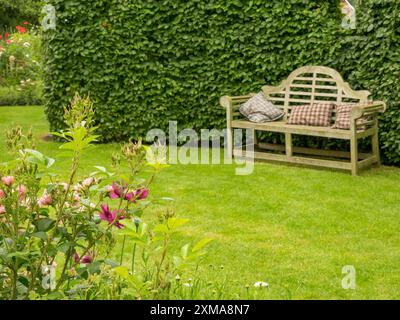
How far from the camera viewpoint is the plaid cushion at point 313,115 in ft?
26.4

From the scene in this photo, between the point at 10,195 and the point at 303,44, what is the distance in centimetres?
643

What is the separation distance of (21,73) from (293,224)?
367 inches

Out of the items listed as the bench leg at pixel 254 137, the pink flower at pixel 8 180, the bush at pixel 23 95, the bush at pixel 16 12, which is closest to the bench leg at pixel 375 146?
the bench leg at pixel 254 137

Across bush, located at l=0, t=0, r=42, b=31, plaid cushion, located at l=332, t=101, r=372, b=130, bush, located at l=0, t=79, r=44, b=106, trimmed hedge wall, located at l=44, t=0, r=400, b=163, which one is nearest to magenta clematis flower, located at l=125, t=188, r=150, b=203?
plaid cushion, located at l=332, t=101, r=372, b=130

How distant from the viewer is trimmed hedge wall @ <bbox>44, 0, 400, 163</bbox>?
8.62 meters

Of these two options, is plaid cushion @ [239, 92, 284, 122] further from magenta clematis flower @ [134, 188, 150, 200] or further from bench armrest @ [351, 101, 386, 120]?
magenta clematis flower @ [134, 188, 150, 200]

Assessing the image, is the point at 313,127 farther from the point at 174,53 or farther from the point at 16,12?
the point at 16,12

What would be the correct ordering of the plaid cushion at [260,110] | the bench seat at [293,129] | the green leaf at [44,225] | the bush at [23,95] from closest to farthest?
the green leaf at [44,225]
the bench seat at [293,129]
the plaid cushion at [260,110]
the bush at [23,95]

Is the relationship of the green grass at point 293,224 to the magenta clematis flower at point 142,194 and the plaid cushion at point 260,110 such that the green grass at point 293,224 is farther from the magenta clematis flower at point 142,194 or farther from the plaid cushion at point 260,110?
the magenta clematis flower at point 142,194

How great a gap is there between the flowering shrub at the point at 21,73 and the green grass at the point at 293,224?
5028 mm

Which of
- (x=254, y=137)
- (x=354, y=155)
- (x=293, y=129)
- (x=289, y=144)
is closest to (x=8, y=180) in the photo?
(x=354, y=155)

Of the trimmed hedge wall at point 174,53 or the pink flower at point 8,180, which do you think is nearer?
the pink flower at point 8,180

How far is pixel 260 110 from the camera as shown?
27.9 feet
